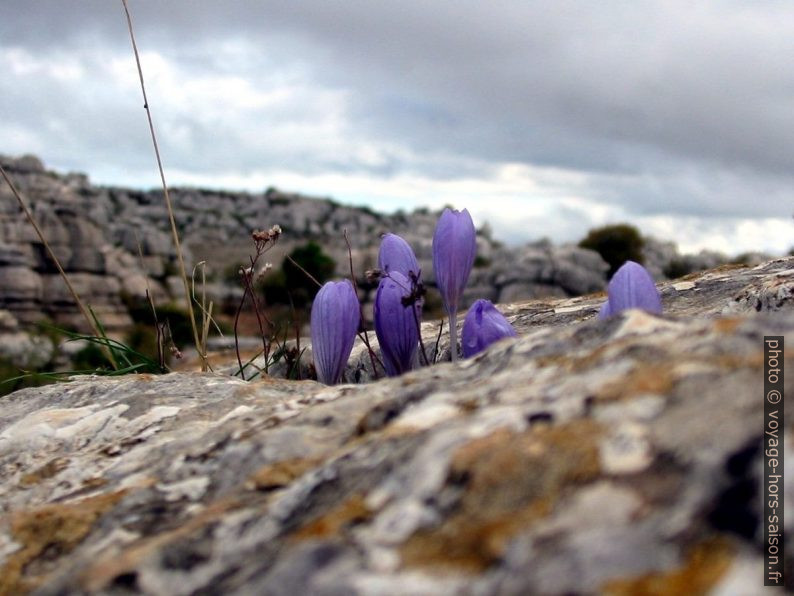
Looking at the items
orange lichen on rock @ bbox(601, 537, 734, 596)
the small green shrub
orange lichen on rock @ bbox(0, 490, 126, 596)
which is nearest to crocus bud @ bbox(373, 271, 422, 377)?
orange lichen on rock @ bbox(0, 490, 126, 596)

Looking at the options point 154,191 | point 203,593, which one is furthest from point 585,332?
point 154,191

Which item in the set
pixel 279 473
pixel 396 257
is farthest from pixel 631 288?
pixel 279 473

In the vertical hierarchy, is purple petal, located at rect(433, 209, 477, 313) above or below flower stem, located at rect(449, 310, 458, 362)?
above

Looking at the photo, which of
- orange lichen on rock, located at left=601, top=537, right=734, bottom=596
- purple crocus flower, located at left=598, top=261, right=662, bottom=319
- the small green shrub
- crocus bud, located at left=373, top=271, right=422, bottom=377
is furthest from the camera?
the small green shrub

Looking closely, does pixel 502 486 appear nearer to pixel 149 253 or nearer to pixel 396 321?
pixel 396 321

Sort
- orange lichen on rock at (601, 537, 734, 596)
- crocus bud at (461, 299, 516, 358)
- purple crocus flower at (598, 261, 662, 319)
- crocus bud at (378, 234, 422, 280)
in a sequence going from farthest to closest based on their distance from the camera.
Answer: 1. crocus bud at (378, 234, 422, 280)
2. crocus bud at (461, 299, 516, 358)
3. purple crocus flower at (598, 261, 662, 319)
4. orange lichen on rock at (601, 537, 734, 596)

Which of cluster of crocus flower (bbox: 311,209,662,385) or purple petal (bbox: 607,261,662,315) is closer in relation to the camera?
purple petal (bbox: 607,261,662,315)

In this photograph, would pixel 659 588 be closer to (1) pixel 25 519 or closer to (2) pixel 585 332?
(2) pixel 585 332

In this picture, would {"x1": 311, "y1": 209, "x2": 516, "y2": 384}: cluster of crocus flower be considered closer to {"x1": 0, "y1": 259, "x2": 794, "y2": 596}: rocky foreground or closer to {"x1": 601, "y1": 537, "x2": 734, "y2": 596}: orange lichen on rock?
{"x1": 0, "y1": 259, "x2": 794, "y2": 596}: rocky foreground

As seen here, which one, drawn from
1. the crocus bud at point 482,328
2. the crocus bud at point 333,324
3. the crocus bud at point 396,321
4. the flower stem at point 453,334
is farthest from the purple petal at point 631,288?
the crocus bud at point 333,324
